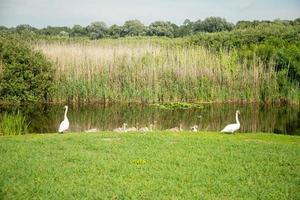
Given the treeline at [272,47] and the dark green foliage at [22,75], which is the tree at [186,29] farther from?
the dark green foliage at [22,75]

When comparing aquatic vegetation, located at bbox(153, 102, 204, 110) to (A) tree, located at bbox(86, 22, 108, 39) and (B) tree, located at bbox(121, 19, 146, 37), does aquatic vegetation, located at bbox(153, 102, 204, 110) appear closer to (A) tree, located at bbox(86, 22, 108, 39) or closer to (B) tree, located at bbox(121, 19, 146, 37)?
(B) tree, located at bbox(121, 19, 146, 37)

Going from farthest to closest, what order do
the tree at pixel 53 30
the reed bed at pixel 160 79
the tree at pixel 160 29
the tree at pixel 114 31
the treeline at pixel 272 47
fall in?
the tree at pixel 114 31
the tree at pixel 160 29
the tree at pixel 53 30
the treeline at pixel 272 47
the reed bed at pixel 160 79

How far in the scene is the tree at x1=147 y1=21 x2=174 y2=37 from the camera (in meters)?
45.8

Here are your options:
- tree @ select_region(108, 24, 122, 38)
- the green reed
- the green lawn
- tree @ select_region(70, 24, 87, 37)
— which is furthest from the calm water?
tree @ select_region(70, 24, 87, 37)

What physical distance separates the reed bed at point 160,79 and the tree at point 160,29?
85.4ft

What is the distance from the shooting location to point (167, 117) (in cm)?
1650

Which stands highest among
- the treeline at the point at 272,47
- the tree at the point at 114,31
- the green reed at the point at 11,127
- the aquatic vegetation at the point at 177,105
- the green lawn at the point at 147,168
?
the tree at the point at 114,31

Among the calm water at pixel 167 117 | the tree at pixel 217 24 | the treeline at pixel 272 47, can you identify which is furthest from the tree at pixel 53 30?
the calm water at pixel 167 117

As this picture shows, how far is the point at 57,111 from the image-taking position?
56.2ft

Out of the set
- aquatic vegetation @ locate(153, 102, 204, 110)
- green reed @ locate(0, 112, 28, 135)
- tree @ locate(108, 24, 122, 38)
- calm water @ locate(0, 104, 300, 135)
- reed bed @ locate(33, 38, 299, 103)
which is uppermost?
tree @ locate(108, 24, 122, 38)

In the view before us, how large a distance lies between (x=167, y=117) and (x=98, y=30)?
30.9 metres

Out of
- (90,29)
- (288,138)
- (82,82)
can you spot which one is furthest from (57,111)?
(90,29)

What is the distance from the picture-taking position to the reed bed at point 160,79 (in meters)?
18.9

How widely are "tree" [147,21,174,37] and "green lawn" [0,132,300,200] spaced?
117ft
